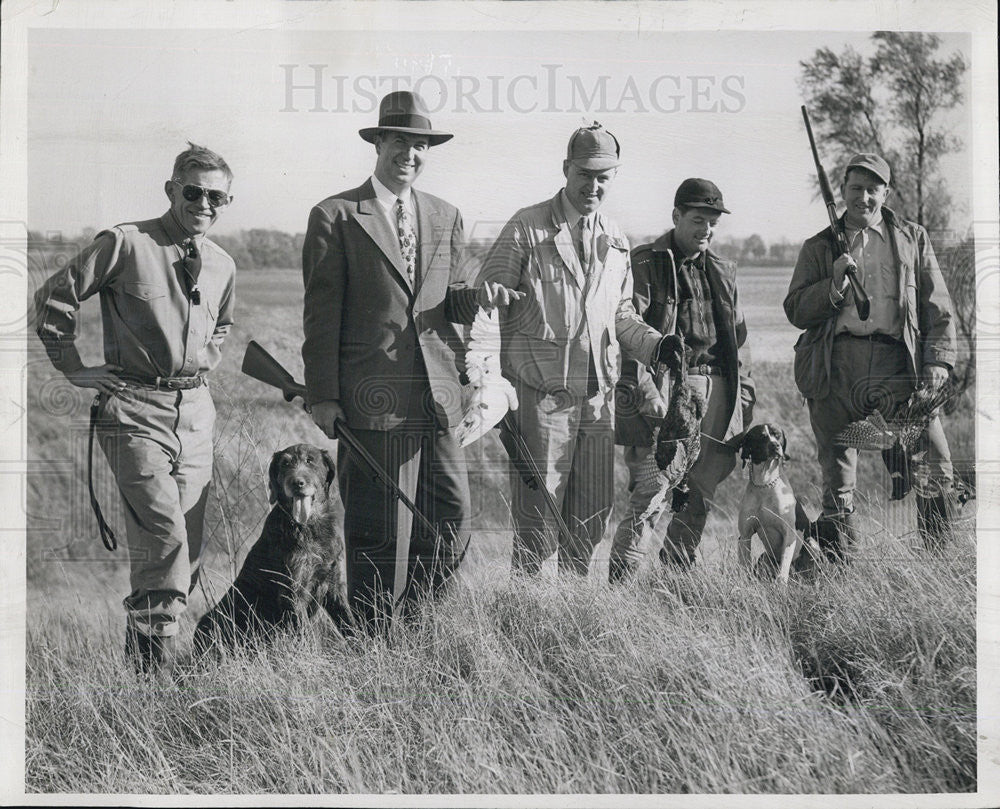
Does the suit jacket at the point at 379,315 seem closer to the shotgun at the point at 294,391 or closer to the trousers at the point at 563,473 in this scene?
the shotgun at the point at 294,391

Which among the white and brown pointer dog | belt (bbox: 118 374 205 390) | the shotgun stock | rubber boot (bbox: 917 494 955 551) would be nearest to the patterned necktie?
the shotgun stock

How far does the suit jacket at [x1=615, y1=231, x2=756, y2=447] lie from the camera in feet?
15.7

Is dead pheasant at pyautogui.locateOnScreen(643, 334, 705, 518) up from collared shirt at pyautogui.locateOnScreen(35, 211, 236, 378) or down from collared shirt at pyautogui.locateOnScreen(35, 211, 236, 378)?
down

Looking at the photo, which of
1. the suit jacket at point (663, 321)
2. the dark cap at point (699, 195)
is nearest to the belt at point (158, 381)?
the suit jacket at point (663, 321)

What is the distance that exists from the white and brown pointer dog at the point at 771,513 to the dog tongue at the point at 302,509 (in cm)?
196

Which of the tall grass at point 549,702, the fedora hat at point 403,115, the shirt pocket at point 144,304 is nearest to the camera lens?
the tall grass at point 549,702

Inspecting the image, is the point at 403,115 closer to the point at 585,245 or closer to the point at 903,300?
the point at 585,245

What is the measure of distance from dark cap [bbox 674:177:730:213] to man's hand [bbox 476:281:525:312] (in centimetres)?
93

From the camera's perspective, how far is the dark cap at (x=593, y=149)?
15.4 feet

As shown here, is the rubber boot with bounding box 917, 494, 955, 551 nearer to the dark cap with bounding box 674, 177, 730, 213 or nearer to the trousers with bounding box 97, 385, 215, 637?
the dark cap with bounding box 674, 177, 730, 213

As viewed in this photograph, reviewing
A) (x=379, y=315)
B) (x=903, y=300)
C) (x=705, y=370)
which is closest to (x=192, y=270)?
(x=379, y=315)

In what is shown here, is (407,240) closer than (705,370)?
Yes

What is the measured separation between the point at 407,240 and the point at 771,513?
2060 millimetres

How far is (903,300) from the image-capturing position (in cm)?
489
